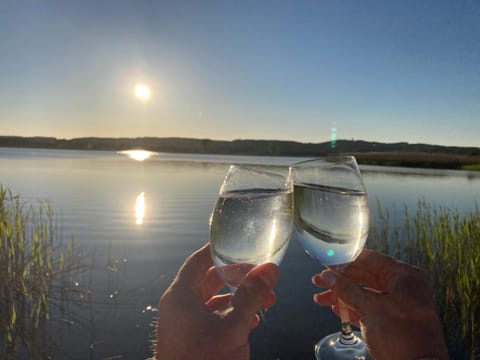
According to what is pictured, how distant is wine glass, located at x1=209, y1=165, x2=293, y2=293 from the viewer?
133 cm

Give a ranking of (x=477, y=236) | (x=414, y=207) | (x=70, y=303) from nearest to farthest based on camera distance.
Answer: (x=477, y=236) → (x=70, y=303) → (x=414, y=207)

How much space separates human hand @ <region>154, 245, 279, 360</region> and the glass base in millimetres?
540

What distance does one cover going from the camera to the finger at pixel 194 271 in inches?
52.0

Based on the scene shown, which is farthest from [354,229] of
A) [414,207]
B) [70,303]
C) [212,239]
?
[414,207]

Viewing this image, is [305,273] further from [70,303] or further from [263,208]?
[263,208]

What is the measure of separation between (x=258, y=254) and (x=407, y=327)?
583mm

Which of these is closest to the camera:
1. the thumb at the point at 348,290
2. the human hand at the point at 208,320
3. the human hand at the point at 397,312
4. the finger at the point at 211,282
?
the human hand at the point at 208,320

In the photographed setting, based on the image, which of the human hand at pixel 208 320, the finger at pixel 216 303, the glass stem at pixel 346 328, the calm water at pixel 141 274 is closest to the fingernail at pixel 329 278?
the glass stem at pixel 346 328

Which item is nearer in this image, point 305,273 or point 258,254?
point 258,254

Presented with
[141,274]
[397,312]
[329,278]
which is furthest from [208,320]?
[141,274]

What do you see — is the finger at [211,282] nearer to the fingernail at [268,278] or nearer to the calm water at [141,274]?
the fingernail at [268,278]

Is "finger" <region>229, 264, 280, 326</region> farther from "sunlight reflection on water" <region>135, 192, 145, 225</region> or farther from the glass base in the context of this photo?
"sunlight reflection on water" <region>135, 192, 145, 225</region>

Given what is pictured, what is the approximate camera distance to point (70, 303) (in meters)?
6.56

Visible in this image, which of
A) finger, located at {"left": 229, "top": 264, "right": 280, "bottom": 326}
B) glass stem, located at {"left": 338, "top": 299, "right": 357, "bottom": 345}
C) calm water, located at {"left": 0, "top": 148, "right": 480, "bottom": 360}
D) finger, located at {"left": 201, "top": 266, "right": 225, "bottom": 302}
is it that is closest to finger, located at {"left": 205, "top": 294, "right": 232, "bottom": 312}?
finger, located at {"left": 201, "top": 266, "right": 225, "bottom": 302}
